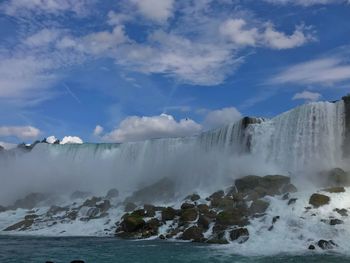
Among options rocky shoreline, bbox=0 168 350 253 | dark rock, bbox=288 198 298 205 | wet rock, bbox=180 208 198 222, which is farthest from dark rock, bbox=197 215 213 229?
dark rock, bbox=288 198 298 205

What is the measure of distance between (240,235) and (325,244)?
5.10 m

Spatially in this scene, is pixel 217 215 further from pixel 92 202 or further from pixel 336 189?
pixel 92 202

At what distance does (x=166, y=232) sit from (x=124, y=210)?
435 inches

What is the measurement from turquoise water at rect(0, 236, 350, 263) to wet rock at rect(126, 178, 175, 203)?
1496 centimetres

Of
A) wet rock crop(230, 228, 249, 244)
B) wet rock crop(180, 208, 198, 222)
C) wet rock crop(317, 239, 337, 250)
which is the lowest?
wet rock crop(317, 239, 337, 250)

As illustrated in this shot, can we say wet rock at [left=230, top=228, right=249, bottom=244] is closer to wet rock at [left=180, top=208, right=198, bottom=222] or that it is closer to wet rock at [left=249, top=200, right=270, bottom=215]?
wet rock at [left=249, top=200, right=270, bottom=215]

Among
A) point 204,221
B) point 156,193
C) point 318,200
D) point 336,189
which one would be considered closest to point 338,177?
point 336,189

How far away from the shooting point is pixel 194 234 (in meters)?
29.5

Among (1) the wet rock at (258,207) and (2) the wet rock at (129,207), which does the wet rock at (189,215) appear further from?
(2) the wet rock at (129,207)

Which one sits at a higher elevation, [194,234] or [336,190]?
[336,190]

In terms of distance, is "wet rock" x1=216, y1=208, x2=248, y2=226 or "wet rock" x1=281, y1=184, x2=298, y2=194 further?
"wet rock" x1=281, y1=184, x2=298, y2=194

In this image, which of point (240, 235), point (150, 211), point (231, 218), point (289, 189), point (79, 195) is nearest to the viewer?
point (240, 235)

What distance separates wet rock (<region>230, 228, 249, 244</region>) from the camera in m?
27.2

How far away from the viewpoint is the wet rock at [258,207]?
30.9m
